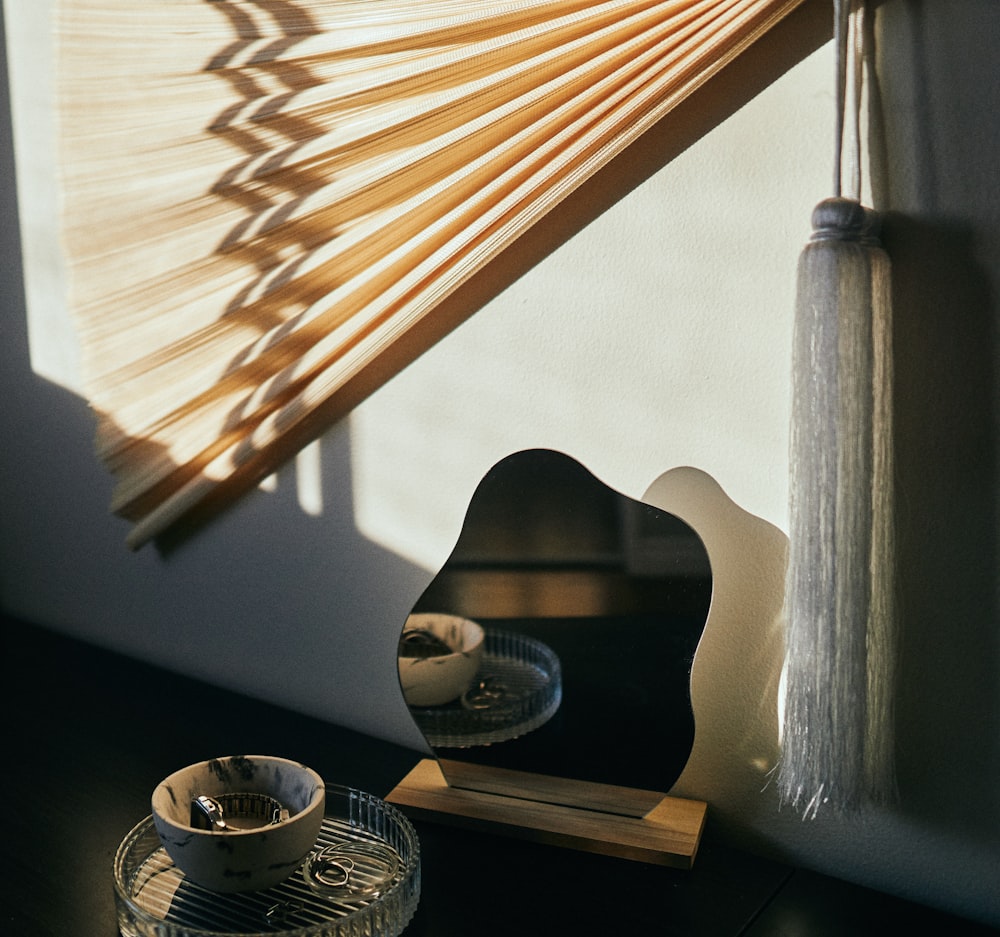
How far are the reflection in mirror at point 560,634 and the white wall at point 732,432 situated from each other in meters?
0.04

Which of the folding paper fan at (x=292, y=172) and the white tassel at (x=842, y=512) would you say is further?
the folding paper fan at (x=292, y=172)

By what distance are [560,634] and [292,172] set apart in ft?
1.71

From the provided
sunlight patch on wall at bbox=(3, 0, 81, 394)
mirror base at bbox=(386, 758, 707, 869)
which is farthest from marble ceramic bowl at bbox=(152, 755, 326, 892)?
sunlight patch on wall at bbox=(3, 0, 81, 394)

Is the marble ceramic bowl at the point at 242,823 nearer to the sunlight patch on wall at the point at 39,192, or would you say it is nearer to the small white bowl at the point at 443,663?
the small white bowl at the point at 443,663

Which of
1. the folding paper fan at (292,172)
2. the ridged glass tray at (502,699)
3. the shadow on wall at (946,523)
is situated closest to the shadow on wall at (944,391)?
the shadow on wall at (946,523)

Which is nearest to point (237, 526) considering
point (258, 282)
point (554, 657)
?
point (258, 282)

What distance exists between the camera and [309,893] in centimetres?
A: 77

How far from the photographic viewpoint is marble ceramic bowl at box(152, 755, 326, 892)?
0.72 meters

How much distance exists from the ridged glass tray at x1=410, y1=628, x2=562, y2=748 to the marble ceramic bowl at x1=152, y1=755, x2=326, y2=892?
173 millimetres

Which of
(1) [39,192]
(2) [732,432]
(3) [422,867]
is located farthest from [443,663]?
(1) [39,192]

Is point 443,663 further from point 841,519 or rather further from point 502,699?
point 841,519

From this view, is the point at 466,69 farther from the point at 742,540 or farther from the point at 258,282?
the point at 742,540

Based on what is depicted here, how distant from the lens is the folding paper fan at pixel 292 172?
85 centimetres

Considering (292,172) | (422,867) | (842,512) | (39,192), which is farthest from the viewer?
(39,192)
